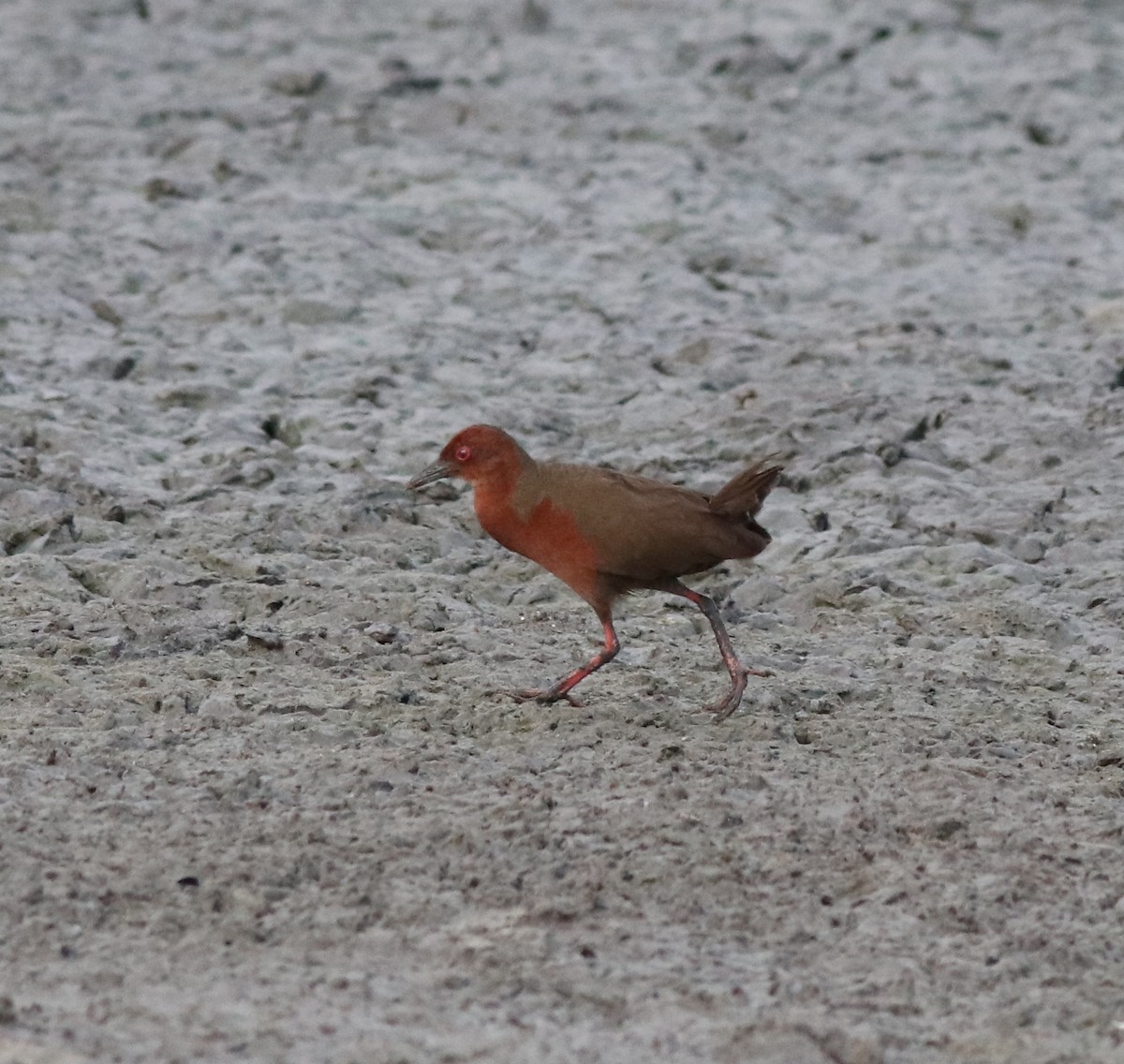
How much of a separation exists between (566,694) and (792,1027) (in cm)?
180

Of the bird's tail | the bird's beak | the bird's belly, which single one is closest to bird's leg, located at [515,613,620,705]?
the bird's belly

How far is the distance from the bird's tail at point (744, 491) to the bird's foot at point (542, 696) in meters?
0.63

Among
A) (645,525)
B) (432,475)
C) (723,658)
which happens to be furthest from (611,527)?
(432,475)

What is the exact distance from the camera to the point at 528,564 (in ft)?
21.8

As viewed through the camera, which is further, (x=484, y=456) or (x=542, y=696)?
(x=484, y=456)

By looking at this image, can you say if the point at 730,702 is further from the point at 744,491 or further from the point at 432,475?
the point at 432,475

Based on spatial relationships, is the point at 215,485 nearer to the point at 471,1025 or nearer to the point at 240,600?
the point at 240,600

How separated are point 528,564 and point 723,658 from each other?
3.84ft

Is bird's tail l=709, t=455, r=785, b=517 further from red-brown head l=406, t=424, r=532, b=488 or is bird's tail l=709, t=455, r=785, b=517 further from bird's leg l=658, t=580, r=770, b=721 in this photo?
red-brown head l=406, t=424, r=532, b=488

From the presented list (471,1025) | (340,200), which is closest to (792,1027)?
(471,1025)

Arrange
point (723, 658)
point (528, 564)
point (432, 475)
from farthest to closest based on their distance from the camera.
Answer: point (528, 564), point (432, 475), point (723, 658)

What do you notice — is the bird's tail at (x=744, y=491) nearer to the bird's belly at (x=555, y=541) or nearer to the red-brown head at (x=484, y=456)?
the bird's belly at (x=555, y=541)

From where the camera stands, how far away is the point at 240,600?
6.13 meters

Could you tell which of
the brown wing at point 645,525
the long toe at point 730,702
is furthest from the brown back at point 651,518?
the long toe at point 730,702
